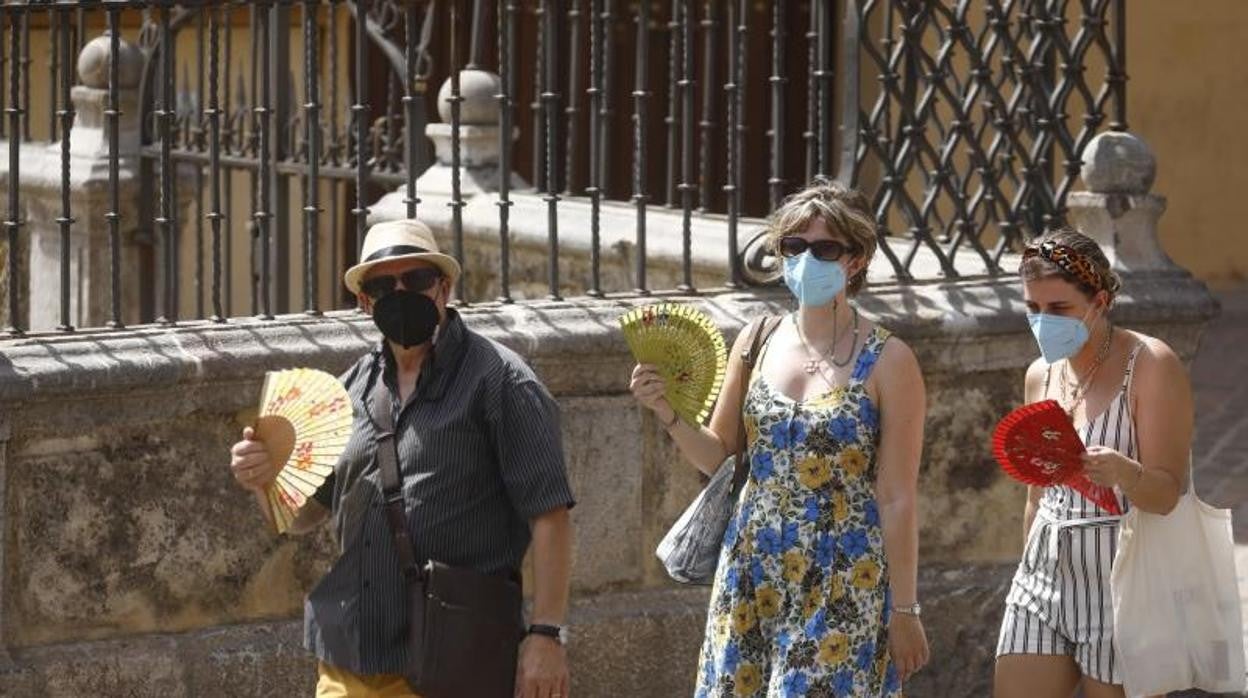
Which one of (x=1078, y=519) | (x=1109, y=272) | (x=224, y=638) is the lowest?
(x=224, y=638)

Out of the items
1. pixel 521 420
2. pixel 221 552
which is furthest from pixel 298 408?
pixel 221 552

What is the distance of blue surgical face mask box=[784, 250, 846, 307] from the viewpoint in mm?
5562

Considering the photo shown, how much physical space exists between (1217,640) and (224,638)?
257cm

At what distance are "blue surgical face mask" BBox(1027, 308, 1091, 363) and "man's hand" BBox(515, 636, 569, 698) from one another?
1.35 m

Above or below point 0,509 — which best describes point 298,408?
above

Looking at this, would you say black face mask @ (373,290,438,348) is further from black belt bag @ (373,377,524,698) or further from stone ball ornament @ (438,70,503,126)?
stone ball ornament @ (438,70,503,126)

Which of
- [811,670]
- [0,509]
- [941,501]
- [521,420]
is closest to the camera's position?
[521,420]

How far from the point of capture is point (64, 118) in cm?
668

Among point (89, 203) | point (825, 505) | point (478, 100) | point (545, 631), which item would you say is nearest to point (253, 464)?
point (545, 631)

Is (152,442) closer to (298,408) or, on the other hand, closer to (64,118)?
(64,118)

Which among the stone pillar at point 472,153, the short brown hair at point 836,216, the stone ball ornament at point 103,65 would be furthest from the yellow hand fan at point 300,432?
the stone ball ornament at point 103,65

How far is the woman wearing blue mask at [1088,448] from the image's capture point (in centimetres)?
571

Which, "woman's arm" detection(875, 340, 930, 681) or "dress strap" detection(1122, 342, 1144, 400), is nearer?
"woman's arm" detection(875, 340, 930, 681)

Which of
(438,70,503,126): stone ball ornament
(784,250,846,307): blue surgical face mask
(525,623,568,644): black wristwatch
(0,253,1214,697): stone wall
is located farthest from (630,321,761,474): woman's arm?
(438,70,503,126): stone ball ornament
